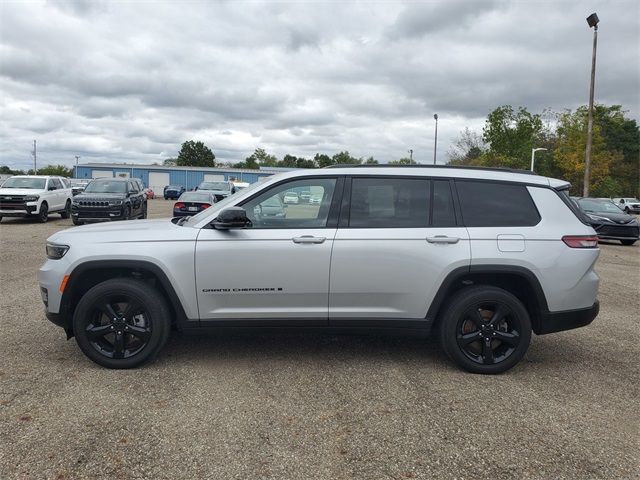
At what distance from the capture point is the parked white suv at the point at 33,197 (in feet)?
59.0

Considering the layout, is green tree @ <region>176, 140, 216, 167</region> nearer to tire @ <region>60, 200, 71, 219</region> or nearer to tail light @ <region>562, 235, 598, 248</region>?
tire @ <region>60, 200, 71, 219</region>

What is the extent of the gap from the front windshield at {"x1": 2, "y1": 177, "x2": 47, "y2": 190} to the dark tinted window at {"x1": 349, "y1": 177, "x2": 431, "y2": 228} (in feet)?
59.8

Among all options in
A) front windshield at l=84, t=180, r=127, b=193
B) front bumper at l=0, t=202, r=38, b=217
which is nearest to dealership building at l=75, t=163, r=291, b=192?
front windshield at l=84, t=180, r=127, b=193

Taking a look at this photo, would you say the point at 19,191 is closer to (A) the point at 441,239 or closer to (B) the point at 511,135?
(A) the point at 441,239

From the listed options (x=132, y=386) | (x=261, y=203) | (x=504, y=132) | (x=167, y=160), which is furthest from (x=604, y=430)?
(x=167, y=160)

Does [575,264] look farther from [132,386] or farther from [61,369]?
[61,369]

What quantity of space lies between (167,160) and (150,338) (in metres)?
121

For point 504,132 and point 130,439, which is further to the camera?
point 504,132

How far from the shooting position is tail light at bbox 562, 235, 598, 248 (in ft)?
13.9

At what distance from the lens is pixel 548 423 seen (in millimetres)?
3465

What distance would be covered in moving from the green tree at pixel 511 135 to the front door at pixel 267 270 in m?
37.3

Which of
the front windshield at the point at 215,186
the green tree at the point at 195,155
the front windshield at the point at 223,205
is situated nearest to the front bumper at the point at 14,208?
the front windshield at the point at 215,186

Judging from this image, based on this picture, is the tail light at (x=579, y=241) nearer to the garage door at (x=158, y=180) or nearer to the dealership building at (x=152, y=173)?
the dealership building at (x=152, y=173)

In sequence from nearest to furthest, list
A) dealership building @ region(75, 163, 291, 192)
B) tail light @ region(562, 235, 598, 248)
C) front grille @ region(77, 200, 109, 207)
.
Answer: tail light @ region(562, 235, 598, 248) → front grille @ region(77, 200, 109, 207) → dealership building @ region(75, 163, 291, 192)
